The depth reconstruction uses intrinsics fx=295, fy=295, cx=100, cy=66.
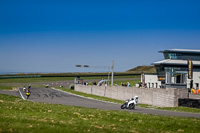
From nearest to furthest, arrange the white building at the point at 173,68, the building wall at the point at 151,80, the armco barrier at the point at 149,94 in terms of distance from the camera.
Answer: the armco barrier at the point at 149,94 < the white building at the point at 173,68 < the building wall at the point at 151,80

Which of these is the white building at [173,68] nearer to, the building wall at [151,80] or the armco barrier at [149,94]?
the building wall at [151,80]

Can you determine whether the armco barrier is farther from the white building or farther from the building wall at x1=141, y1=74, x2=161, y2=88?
the building wall at x1=141, y1=74, x2=161, y2=88

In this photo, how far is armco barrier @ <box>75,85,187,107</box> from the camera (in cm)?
3094

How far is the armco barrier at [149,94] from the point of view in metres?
30.9

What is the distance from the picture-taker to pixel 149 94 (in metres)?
37.0

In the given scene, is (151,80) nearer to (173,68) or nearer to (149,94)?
(173,68)

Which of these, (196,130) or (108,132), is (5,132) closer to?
(108,132)

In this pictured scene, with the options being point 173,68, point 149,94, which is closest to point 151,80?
point 173,68

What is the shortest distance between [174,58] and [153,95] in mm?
29218

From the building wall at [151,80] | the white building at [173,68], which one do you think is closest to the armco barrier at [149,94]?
the white building at [173,68]

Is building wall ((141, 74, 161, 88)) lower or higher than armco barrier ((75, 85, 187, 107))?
higher

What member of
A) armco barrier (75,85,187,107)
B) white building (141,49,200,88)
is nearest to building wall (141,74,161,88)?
white building (141,49,200,88)

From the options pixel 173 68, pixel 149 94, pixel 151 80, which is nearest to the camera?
pixel 149 94

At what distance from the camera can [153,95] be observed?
118 ft
